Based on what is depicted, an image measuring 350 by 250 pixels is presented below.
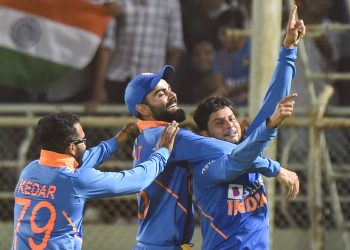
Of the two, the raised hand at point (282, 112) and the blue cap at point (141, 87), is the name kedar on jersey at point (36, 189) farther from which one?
the raised hand at point (282, 112)

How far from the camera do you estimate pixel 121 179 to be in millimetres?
5664

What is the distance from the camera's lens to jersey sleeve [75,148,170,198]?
221 inches

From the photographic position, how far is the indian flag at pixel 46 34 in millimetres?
9500

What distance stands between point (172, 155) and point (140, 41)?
3591 millimetres

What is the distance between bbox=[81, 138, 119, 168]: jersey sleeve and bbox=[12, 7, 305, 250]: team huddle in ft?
1.05

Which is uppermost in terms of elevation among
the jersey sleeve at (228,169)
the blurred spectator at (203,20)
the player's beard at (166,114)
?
the blurred spectator at (203,20)

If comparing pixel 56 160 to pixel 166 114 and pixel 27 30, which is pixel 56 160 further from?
pixel 27 30

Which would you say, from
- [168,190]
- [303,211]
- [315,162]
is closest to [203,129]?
[168,190]

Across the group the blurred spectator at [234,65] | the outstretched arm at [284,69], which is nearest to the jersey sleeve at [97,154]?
the outstretched arm at [284,69]

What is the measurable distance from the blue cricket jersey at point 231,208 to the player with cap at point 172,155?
0.23ft

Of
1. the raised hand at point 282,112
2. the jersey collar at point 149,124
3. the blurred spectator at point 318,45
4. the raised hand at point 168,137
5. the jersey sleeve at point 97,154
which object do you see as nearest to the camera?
the raised hand at point 282,112

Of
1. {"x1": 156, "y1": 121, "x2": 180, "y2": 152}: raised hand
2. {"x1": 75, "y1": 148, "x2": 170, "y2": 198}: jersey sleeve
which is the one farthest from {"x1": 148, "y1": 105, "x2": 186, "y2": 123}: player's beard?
{"x1": 75, "y1": 148, "x2": 170, "y2": 198}: jersey sleeve

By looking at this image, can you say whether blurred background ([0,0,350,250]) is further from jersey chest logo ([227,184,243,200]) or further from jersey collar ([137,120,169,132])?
jersey chest logo ([227,184,243,200])

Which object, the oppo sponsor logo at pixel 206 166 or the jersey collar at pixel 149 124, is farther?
the jersey collar at pixel 149 124
